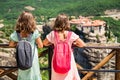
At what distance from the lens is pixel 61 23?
16.7ft

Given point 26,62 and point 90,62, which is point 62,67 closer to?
point 26,62

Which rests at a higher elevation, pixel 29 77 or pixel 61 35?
pixel 61 35

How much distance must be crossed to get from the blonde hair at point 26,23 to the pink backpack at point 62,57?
17.3 inches

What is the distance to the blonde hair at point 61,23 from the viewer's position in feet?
16.6

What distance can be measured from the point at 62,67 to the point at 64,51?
0.74 ft

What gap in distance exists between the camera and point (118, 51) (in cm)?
560

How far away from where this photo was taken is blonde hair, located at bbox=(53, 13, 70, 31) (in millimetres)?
5066

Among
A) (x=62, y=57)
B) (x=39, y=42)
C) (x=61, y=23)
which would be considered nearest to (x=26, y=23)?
(x=39, y=42)

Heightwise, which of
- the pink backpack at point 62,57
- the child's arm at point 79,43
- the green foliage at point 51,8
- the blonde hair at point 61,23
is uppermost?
the blonde hair at point 61,23

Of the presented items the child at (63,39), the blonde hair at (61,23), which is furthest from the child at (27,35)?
the blonde hair at (61,23)

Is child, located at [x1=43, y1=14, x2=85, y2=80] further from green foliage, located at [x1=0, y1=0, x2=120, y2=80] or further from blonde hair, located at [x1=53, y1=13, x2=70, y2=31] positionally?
green foliage, located at [x1=0, y1=0, x2=120, y2=80]

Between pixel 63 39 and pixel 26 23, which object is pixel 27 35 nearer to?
pixel 26 23

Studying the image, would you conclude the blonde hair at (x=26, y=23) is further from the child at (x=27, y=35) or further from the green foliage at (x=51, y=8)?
the green foliage at (x=51, y=8)

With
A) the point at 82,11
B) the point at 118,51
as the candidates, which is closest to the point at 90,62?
the point at 118,51
